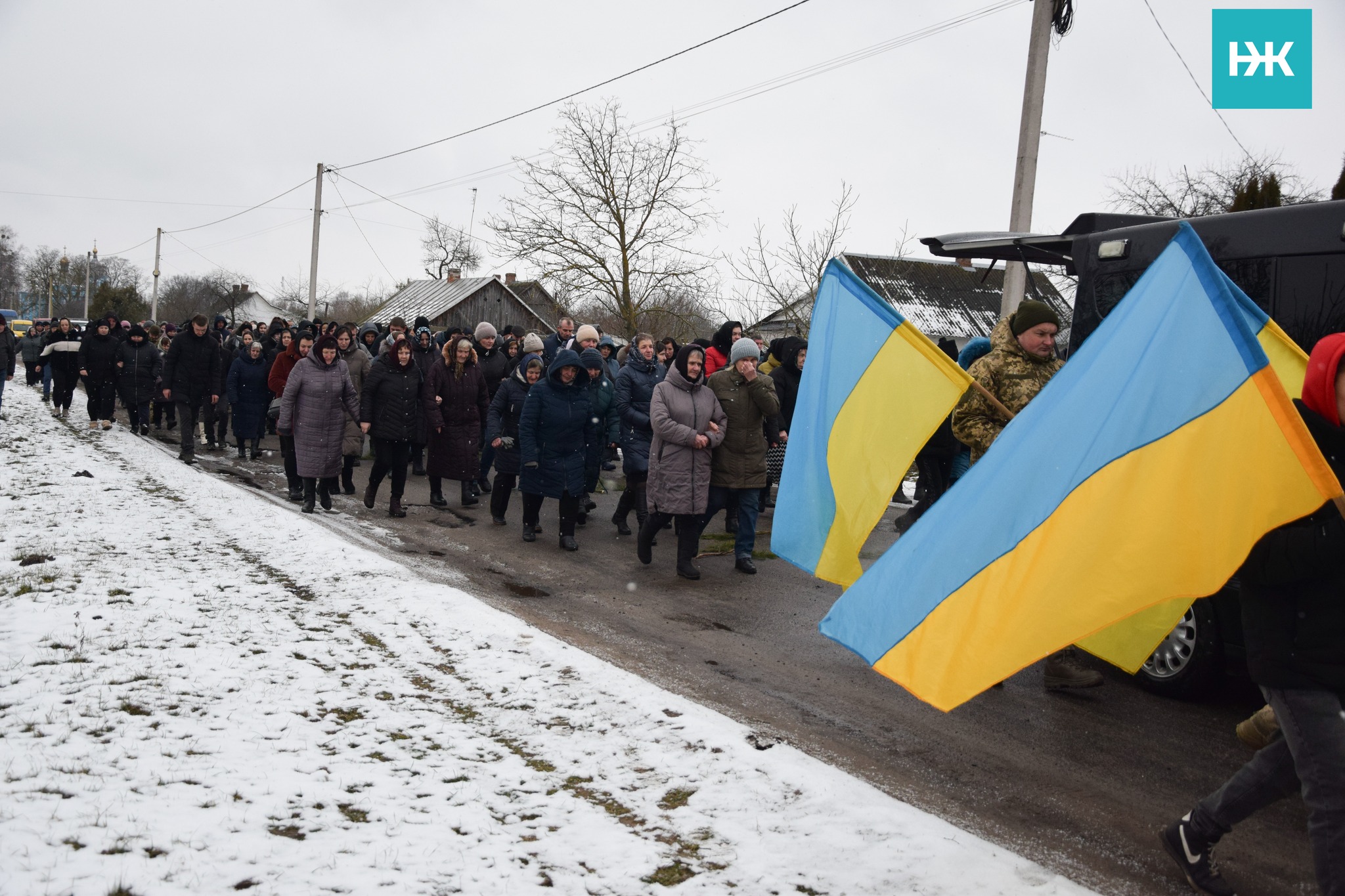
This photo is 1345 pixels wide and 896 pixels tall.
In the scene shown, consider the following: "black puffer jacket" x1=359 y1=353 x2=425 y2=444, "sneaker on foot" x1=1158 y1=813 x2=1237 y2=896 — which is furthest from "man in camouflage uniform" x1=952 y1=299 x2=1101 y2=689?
"black puffer jacket" x1=359 y1=353 x2=425 y2=444

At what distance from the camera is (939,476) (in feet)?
30.3

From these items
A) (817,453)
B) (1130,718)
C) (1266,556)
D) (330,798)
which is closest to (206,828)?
(330,798)

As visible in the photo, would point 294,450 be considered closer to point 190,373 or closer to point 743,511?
point 190,373

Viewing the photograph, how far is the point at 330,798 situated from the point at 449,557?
16.1 ft

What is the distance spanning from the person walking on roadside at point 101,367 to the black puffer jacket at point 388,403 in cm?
868

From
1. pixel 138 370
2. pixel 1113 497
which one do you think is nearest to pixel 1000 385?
pixel 1113 497

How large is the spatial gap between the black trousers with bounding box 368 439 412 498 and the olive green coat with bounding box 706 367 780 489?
12.6 feet

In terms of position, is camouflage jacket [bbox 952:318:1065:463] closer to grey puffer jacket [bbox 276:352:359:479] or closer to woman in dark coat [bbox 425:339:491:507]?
woman in dark coat [bbox 425:339:491:507]

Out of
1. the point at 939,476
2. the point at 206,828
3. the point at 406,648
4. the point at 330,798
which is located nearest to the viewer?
the point at 206,828

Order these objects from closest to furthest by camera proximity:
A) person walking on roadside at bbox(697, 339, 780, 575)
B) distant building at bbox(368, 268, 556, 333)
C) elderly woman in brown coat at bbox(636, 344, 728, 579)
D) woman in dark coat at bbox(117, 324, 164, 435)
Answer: elderly woman in brown coat at bbox(636, 344, 728, 579)
person walking on roadside at bbox(697, 339, 780, 575)
woman in dark coat at bbox(117, 324, 164, 435)
distant building at bbox(368, 268, 556, 333)

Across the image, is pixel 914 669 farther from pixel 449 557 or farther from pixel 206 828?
pixel 449 557

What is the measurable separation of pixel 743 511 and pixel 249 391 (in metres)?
9.16

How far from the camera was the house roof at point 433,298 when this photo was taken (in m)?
53.8

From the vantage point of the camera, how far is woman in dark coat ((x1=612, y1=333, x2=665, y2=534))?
9.95 m
